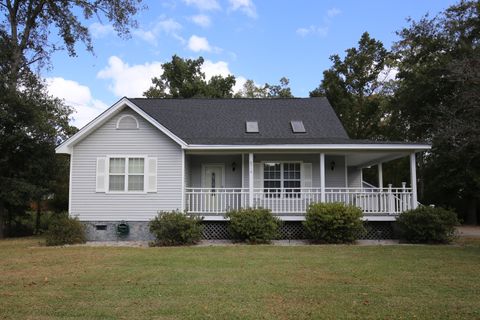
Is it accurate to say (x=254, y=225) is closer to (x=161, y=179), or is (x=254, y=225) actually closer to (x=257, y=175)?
(x=257, y=175)

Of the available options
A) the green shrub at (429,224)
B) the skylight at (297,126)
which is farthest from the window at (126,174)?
the green shrub at (429,224)

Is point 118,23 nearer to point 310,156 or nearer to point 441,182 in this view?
point 310,156

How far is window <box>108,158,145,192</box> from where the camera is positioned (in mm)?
14609

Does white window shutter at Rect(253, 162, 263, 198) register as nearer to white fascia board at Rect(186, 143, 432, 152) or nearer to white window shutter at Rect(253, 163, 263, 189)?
white window shutter at Rect(253, 163, 263, 189)

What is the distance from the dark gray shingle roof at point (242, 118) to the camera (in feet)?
54.6

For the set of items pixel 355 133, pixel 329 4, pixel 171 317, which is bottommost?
pixel 171 317

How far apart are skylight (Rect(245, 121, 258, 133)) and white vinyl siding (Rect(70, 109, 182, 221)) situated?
11.3 feet

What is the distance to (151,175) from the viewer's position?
1461 centimetres

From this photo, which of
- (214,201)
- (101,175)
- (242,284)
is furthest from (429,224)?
(101,175)

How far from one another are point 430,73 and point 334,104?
1096 cm

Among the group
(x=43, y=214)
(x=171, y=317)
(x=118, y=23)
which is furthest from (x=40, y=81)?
(x=171, y=317)

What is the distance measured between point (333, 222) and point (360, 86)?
22942 millimetres

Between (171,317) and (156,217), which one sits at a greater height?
(156,217)

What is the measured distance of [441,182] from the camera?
26922 millimetres
